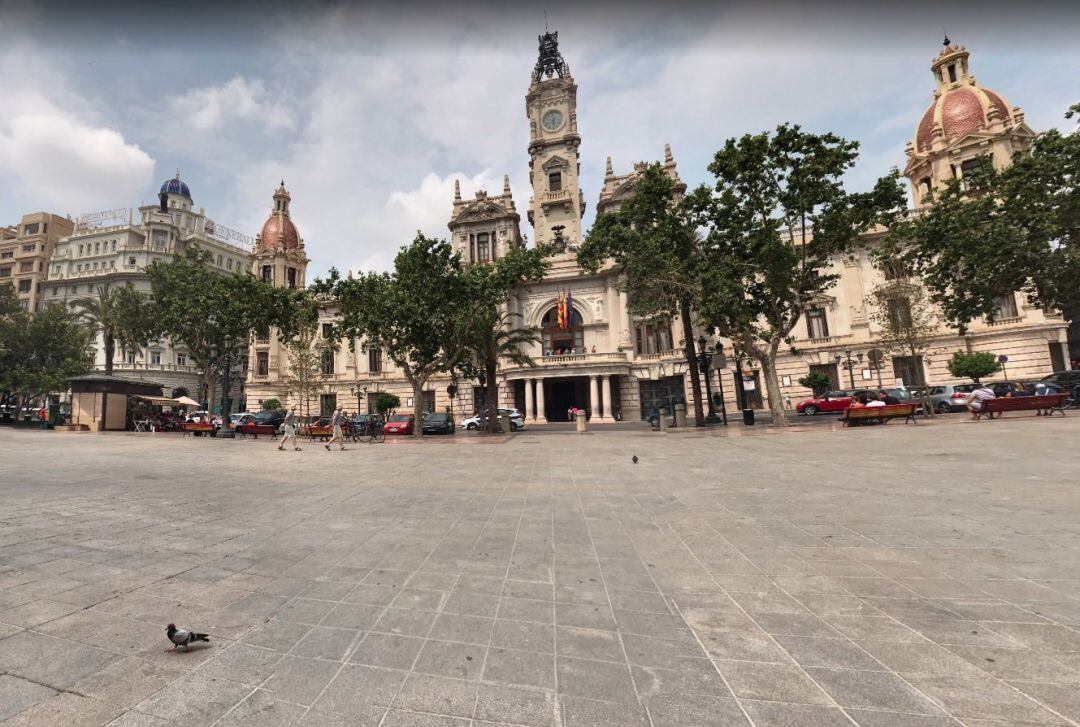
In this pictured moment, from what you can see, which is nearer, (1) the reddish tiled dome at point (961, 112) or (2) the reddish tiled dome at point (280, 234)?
(1) the reddish tiled dome at point (961, 112)

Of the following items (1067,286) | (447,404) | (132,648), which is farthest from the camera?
(447,404)

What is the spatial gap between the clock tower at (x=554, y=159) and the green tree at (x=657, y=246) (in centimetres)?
2072

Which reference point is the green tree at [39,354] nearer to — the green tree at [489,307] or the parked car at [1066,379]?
the green tree at [489,307]

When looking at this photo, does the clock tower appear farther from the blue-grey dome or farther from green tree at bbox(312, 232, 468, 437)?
the blue-grey dome

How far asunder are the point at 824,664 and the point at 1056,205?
88.3ft

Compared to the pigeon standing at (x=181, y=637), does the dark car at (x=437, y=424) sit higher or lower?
higher

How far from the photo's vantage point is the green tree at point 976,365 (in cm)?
2973

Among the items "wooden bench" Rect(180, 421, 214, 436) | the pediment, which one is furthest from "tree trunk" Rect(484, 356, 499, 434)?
the pediment

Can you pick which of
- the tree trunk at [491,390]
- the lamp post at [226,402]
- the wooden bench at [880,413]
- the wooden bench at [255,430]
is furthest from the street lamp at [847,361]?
the lamp post at [226,402]

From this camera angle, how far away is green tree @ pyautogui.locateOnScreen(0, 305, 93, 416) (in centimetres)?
3541

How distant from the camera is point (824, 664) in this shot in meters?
2.72

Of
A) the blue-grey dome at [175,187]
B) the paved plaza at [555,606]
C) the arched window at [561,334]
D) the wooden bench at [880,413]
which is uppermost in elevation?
the blue-grey dome at [175,187]

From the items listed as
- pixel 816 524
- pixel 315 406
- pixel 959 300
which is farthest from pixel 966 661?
pixel 315 406

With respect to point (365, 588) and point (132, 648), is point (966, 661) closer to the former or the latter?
point (365, 588)
